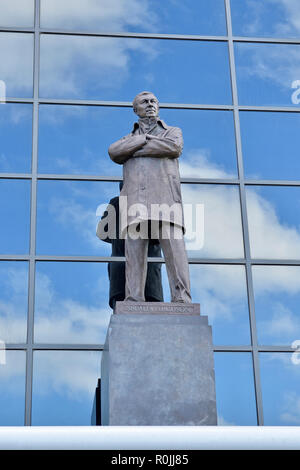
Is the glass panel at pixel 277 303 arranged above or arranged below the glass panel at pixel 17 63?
below

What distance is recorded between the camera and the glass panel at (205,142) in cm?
1608

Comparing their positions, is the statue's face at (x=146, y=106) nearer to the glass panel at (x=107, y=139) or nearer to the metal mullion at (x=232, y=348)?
the glass panel at (x=107, y=139)

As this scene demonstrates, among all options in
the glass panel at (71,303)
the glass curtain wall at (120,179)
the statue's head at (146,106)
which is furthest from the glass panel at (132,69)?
A: the statue's head at (146,106)

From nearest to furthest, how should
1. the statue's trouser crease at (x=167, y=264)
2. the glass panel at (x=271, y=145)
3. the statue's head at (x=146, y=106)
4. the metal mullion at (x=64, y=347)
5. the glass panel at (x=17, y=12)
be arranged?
the statue's trouser crease at (x=167, y=264)
the statue's head at (x=146, y=106)
the metal mullion at (x=64, y=347)
the glass panel at (x=271, y=145)
the glass panel at (x=17, y=12)

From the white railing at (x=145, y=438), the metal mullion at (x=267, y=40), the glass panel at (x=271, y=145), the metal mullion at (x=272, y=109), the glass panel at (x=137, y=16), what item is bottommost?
the white railing at (x=145, y=438)

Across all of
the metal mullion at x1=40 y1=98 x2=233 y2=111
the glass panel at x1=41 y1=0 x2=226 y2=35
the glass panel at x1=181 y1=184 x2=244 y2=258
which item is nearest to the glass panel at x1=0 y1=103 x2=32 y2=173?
the metal mullion at x1=40 y1=98 x2=233 y2=111

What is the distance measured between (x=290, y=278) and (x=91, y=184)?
327 centimetres

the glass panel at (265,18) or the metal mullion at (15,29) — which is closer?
the metal mullion at (15,29)

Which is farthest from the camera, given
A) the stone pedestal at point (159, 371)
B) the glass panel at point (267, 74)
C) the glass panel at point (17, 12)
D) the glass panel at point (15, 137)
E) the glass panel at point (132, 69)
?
the glass panel at point (17, 12)

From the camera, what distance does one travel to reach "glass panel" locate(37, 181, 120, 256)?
15211mm

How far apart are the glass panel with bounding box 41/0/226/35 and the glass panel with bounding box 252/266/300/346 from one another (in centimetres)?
426

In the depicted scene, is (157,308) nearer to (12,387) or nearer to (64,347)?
(64,347)

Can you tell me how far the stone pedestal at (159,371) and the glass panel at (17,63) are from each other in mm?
5679

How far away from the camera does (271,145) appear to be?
1633cm
